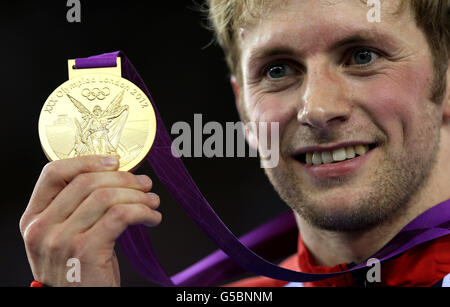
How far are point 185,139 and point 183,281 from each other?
1173 mm

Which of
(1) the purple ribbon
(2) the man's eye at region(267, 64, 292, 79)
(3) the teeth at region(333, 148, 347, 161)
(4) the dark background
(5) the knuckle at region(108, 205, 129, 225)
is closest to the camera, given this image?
(5) the knuckle at region(108, 205, 129, 225)

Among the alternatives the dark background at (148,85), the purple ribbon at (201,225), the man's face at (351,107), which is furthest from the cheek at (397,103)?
the dark background at (148,85)

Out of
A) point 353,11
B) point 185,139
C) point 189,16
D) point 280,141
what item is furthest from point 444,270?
point 189,16

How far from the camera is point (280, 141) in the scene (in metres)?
2.23

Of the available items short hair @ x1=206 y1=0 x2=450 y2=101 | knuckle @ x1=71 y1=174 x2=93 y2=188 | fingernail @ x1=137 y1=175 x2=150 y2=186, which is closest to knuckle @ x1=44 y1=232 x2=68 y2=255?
knuckle @ x1=71 y1=174 x2=93 y2=188

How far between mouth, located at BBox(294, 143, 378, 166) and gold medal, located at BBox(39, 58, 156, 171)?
71cm

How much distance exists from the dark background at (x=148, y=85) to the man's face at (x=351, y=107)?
2036mm

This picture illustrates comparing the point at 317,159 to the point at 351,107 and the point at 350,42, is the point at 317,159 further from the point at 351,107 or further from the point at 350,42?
the point at 350,42

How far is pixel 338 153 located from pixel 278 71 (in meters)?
0.43

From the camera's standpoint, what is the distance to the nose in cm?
196

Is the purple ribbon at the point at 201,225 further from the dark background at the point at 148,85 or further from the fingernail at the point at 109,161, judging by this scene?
the dark background at the point at 148,85

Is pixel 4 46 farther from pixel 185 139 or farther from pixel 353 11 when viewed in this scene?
pixel 353 11

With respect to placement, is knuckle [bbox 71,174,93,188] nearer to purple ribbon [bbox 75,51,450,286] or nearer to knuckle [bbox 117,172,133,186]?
knuckle [bbox 117,172,133,186]
